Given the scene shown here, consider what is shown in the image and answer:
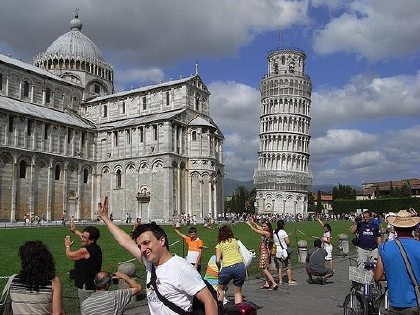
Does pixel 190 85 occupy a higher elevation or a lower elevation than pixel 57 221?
higher

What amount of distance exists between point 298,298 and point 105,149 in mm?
50064

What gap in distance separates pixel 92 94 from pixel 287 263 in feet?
184

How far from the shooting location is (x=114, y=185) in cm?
5806

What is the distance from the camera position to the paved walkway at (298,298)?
10266 mm

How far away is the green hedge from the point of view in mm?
70062

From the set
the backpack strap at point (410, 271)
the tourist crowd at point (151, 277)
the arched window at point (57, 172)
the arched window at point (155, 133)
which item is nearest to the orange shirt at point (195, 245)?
the tourist crowd at point (151, 277)

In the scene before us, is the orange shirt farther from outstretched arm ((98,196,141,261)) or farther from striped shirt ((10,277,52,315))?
striped shirt ((10,277,52,315))

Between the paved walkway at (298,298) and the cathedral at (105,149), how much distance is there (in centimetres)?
3951

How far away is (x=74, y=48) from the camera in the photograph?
217ft

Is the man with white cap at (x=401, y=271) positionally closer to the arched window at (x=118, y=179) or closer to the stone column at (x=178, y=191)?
the stone column at (x=178, y=191)

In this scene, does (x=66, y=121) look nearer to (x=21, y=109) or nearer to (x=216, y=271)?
(x=21, y=109)

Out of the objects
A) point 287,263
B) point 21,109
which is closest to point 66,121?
point 21,109

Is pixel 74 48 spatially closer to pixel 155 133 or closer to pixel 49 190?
pixel 155 133

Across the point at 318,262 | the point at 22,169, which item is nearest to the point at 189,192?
the point at 22,169
